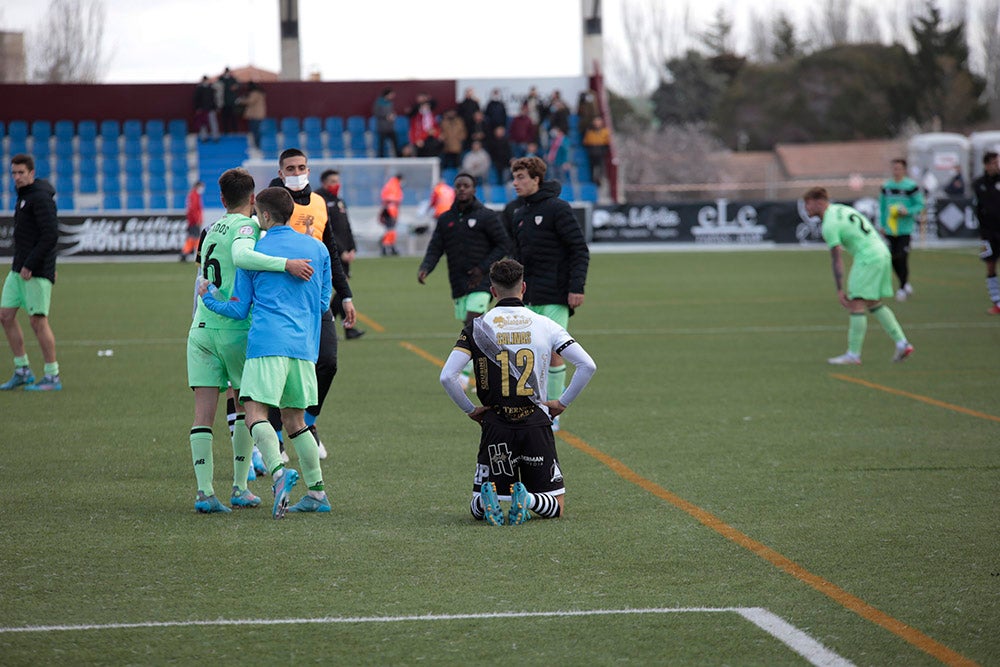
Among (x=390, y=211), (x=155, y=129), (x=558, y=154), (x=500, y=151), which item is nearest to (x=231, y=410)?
(x=390, y=211)

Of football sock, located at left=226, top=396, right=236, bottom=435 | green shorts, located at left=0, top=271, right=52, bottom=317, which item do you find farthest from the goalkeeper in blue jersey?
green shorts, located at left=0, top=271, right=52, bottom=317

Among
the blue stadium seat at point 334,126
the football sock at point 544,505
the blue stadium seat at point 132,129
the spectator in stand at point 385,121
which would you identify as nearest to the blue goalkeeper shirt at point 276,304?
the football sock at point 544,505

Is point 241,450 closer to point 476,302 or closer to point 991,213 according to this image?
point 476,302

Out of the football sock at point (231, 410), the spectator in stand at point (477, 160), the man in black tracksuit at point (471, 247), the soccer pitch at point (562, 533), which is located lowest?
the soccer pitch at point (562, 533)

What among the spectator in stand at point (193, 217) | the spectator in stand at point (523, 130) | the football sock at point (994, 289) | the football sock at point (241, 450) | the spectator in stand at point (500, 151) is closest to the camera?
the football sock at point (241, 450)

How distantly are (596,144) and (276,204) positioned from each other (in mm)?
35080

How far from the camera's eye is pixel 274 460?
6.97 metres

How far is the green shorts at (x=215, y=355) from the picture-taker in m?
7.29

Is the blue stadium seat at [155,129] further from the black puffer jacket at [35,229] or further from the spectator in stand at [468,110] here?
the black puffer jacket at [35,229]

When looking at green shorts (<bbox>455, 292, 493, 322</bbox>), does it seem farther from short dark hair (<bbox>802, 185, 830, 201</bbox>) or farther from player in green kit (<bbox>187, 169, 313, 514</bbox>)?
player in green kit (<bbox>187, 169, 313, 514</bbox>)

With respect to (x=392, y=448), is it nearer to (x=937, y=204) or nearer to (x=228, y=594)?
(x=228, y=594)

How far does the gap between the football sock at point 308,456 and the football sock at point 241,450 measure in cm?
36

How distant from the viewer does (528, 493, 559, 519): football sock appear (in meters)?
7.11

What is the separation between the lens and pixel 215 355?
736 cm
